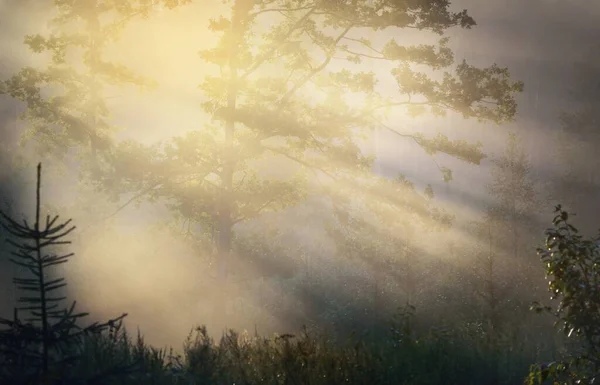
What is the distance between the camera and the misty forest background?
16.6 metres

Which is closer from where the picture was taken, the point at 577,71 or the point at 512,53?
the point at 577,71

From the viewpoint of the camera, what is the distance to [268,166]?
30156 mm

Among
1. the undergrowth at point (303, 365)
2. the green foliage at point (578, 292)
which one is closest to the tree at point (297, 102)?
the undergrowth at point (303, 365)

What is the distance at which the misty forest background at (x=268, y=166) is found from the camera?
16594 mm

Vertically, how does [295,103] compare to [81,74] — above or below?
below

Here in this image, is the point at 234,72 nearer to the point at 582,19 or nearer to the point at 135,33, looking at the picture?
the point at 135,33

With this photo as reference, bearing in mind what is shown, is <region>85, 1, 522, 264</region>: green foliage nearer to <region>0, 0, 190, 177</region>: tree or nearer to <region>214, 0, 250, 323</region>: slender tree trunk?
<region>214, 0, 250, 323</region>: slender tree trunk

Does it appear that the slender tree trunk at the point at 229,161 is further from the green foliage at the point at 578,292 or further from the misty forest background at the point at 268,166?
the green foliage at the point at 578,292

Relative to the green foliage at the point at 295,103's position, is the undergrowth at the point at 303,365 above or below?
below

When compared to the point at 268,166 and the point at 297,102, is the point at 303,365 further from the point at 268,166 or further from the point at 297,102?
the point at 268,166

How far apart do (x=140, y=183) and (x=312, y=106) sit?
5.25 m

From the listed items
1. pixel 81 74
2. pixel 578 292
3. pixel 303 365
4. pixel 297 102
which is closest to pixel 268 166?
pixel 81 74

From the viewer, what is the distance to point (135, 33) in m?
26.9

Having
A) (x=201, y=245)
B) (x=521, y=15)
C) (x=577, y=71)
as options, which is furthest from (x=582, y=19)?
(x=201, y=245)
